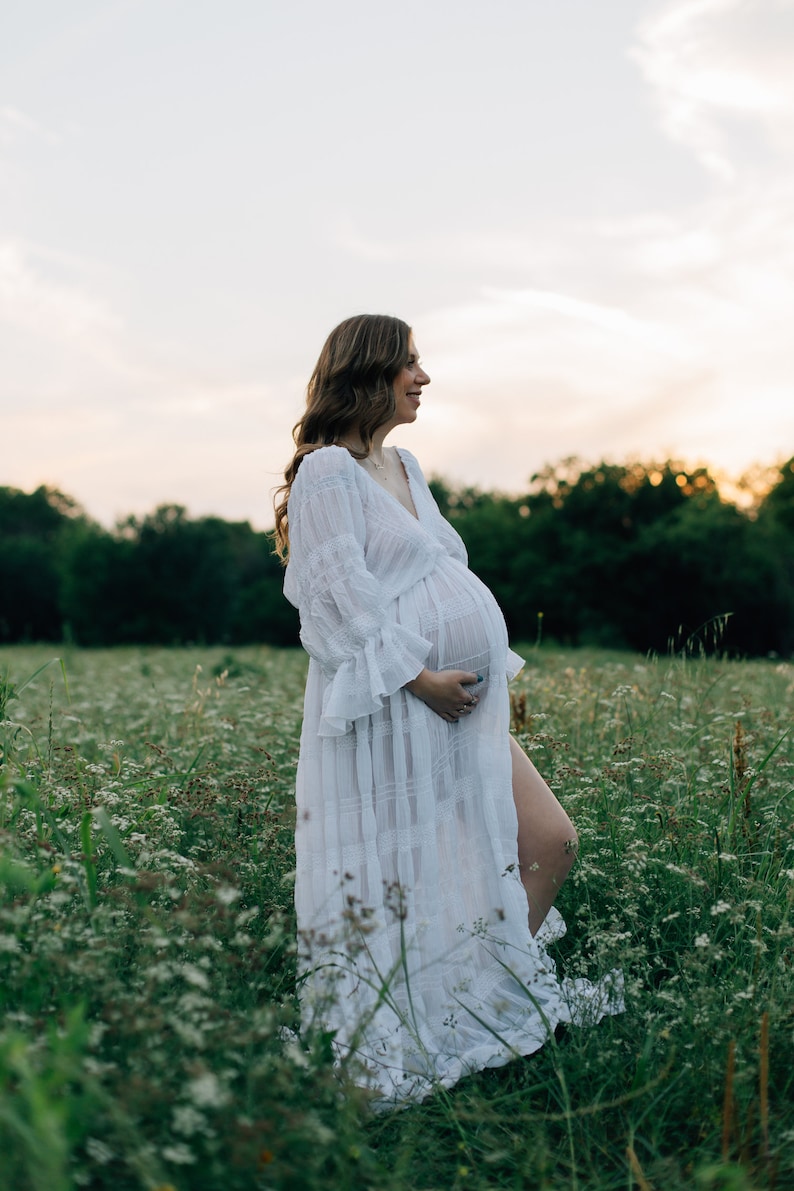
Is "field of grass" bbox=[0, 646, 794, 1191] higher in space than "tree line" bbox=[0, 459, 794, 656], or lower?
lower

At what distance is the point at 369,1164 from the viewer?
1930 mm

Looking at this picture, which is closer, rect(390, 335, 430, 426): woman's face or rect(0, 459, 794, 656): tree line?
rect(390, 335, 430, 426): woman's face

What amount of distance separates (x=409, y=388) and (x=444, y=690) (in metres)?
1.07

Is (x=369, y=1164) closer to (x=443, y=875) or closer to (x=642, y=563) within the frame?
(x=443, y=875)

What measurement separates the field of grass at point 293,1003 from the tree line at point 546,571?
28123mm

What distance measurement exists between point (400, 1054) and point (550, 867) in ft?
2.59

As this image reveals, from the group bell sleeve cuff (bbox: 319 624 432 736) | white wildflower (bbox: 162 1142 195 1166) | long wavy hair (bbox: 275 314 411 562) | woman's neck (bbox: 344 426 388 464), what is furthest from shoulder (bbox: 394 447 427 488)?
white wildflower (bbox: 162 1142 195 1166)

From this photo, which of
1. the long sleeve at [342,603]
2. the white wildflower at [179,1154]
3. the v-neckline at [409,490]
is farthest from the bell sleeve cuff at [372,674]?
the white wildflower at [179,1154]

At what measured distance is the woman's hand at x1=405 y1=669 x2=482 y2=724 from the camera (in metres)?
3.03

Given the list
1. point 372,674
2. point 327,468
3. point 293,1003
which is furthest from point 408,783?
point 327,468

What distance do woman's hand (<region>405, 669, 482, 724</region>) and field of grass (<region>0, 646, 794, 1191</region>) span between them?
784 mm

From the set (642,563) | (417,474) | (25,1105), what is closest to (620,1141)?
(25,1105)

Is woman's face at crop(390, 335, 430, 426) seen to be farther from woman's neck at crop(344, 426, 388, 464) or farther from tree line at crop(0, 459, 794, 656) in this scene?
tree line at crop(0, 459, 794, 656)

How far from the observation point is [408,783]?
3072 millimetres
